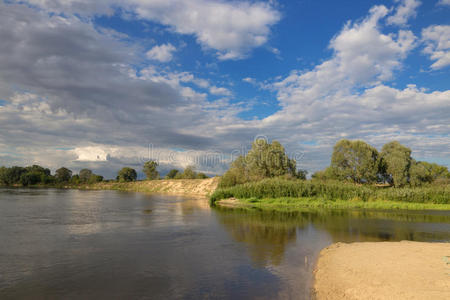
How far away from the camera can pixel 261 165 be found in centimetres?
5750

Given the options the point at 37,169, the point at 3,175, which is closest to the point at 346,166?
the point at 3,175

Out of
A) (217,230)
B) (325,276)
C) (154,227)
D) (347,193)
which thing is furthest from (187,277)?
(347,193)

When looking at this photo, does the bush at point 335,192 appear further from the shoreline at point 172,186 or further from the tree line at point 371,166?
the shoreline at point 172,186

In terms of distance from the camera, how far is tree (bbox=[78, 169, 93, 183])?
5180 inches

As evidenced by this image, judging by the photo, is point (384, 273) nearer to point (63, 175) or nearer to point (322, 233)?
point (322, 233)

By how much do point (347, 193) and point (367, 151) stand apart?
63.3 ft

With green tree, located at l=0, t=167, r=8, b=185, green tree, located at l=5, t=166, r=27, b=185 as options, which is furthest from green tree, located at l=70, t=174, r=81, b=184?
green tree, located at l=0, t=167, r=8, b=185

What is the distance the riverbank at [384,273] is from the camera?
8227 millimetres

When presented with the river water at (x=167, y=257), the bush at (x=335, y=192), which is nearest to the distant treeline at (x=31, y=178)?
the bush at (x=335, y=192)

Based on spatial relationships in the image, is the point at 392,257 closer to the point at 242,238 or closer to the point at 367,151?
the point at 242,238

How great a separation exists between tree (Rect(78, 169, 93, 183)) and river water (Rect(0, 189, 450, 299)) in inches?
4685

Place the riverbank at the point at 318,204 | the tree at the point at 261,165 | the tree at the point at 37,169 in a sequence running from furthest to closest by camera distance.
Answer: the tree at the point at 37,169 < the tree at the point at 261,165 < the riverbank at the point at 318,204

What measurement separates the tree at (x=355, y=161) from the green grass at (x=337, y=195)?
48.1 ft

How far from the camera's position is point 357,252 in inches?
516
